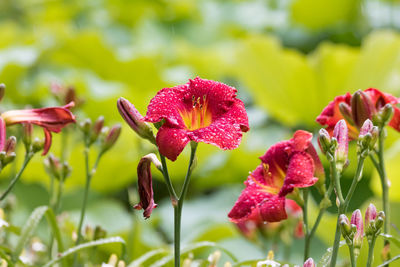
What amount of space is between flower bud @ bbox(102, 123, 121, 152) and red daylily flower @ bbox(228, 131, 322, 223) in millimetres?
152

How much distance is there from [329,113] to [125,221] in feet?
2.27

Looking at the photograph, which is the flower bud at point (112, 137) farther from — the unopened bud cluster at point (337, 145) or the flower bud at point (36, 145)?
the unopened bud cluster at point (337, 145)

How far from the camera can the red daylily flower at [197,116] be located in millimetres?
358

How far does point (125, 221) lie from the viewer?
1.10m

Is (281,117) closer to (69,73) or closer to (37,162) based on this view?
(37,162)

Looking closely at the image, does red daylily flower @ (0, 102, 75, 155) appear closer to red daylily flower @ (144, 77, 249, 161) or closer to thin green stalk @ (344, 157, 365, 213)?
red daylily flower @ (144, 77, 249, 161)

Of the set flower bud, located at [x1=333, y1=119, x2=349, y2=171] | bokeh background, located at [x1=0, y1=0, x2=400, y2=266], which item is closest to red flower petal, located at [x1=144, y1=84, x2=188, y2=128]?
flower bud, located at [x1=333, y1=119, x2=349, y2=171]

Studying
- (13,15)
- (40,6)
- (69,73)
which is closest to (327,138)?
(69,73)

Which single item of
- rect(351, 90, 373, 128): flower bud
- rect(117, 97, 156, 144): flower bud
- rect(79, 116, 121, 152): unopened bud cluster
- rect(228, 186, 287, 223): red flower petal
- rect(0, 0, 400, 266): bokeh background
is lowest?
rect(228, 186, 287, 223): red flower petal

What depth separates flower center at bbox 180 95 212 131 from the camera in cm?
40

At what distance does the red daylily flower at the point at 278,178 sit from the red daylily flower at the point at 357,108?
38 mm

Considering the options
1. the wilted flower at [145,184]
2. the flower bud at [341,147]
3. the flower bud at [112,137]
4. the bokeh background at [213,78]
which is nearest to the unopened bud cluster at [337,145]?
the flower bud at [341,147]

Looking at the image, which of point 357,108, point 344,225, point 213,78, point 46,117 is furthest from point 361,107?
point 213,78

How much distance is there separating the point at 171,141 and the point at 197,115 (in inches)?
2.2
